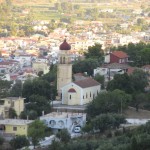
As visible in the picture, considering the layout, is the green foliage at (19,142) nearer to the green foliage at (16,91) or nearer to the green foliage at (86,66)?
the green foliage at (16,91)

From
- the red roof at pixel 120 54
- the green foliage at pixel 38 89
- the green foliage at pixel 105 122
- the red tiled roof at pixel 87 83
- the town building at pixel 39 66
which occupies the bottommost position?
the town building at pixel 39 66

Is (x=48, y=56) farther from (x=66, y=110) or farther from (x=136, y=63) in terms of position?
(x=66, y=110)

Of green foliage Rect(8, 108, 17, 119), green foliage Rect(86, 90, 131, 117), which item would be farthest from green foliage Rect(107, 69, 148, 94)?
green foliage Rect(8, 108, 17, 119)

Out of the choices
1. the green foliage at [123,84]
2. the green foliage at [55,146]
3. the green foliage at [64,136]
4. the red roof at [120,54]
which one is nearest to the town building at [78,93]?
the green foliage at [123,84]

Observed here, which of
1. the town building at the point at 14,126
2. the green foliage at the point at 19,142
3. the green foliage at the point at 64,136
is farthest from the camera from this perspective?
the town building at the point at 14,126

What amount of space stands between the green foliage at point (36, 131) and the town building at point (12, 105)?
7.51ft

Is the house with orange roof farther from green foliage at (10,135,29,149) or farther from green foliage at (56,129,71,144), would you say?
green foliage at (10,135,29,149)

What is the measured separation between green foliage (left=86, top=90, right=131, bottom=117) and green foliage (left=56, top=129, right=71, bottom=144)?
225 cm

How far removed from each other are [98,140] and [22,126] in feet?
9.94

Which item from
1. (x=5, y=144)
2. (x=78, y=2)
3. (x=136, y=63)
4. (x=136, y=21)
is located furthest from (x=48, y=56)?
(x=78, y=2)

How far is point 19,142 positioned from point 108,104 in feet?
13.5

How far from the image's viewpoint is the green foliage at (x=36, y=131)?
2521 cm

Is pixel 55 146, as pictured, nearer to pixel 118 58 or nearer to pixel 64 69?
pixel 64 69

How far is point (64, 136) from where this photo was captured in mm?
25203
